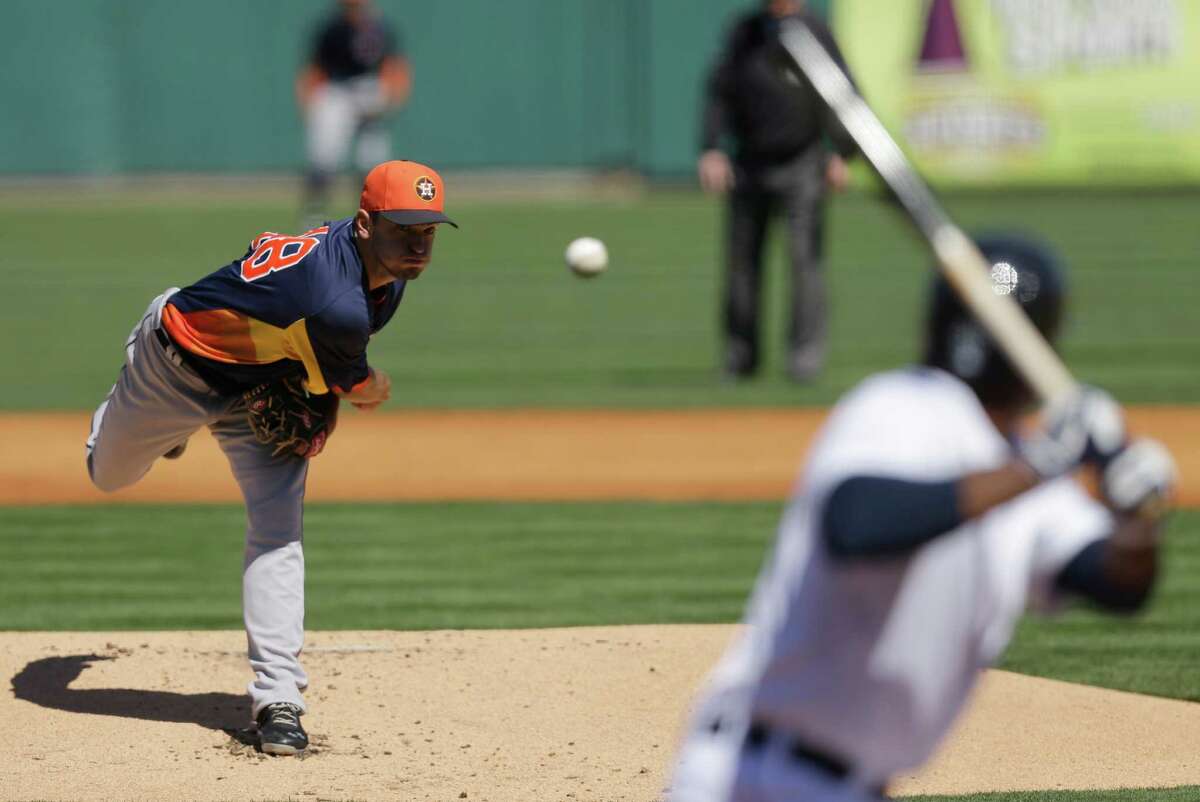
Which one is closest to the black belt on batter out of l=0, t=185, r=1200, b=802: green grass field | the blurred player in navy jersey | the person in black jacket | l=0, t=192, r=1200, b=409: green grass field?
l=0, t=185, r=1200, b=802: green grass field

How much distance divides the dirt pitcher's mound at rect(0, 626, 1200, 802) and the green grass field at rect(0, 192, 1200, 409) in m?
3.32

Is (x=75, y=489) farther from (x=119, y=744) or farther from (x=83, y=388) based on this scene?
(x=119, y=744)

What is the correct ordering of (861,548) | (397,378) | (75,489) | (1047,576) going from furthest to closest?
1. (397,378)
2. (75,489)
3. (1047,576)
4. (861,548)

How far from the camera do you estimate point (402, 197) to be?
17.0 ft

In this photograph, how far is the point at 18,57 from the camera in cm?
2802

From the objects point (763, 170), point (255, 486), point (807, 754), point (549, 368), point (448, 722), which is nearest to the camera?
point (807, 754)

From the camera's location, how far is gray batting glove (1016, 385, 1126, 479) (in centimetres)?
268

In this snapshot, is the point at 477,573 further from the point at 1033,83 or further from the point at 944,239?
the point at 1033,83

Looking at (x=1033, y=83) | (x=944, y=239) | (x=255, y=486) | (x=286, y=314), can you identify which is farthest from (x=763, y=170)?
(x=1033, y=83)

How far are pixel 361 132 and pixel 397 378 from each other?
10.2 m

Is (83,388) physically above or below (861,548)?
below

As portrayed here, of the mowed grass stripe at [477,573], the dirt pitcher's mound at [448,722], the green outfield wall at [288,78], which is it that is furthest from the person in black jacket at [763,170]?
the green outfield wall at [288,78]

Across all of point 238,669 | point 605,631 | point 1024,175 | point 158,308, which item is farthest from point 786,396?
point 1024,175

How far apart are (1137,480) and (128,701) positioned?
440cm
